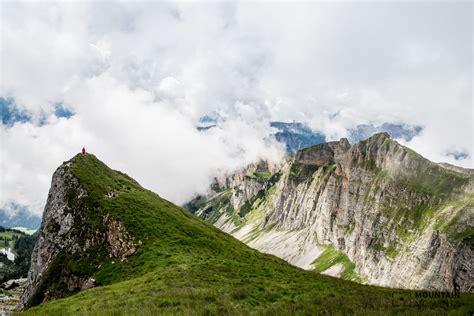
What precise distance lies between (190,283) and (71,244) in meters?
37.6

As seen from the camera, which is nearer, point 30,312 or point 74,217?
point 30,312

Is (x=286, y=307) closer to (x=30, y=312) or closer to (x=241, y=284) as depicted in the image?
(x=241, y=284)

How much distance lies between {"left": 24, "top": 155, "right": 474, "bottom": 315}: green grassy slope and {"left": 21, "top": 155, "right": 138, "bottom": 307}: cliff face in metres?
0.92

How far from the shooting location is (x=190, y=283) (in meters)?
37.2

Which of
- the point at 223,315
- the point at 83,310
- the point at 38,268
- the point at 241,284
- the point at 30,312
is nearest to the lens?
the point at 223,315

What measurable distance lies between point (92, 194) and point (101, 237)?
13809mm

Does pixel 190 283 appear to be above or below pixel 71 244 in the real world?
below

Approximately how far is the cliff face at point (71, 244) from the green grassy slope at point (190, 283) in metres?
0.92

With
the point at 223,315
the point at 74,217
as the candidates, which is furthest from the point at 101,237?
the point at 223,315

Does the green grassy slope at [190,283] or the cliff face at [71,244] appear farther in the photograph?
the cliff face at [71,244]

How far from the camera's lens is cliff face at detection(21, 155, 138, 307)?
58.1 metres

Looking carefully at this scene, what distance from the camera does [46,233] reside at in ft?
246

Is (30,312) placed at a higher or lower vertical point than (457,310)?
lower

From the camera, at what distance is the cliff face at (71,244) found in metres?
58.1
